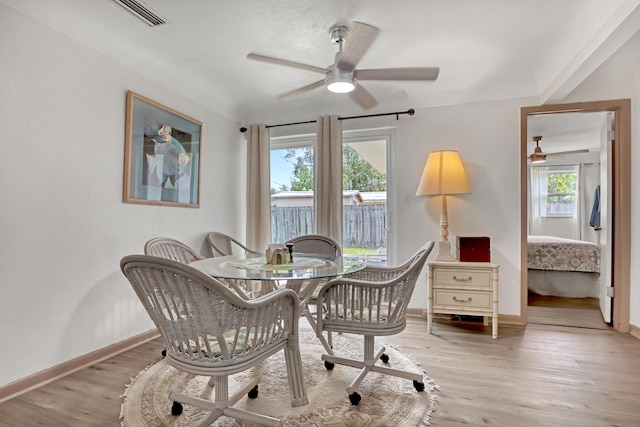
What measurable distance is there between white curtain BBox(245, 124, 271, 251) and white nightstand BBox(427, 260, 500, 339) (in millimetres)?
1933

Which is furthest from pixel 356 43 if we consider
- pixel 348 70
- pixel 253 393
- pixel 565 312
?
pixel 565 312

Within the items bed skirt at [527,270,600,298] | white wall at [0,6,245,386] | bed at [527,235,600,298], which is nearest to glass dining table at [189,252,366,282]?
white wall at [0,6,245,386]

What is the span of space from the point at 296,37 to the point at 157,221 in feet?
6.28

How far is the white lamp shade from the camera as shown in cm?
310

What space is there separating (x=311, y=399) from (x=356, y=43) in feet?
6.65

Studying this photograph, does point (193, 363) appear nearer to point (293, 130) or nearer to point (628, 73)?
point (293, 130)

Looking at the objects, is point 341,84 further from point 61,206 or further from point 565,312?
point 565,312

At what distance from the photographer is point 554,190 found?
20.9 ft

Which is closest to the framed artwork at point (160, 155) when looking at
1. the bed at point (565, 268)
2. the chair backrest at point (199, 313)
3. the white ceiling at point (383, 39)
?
the white ceiling at point (383, 39)

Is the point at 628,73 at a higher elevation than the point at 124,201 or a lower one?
higher

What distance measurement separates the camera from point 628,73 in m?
2.97

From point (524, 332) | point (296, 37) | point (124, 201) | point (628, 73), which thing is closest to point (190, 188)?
point (124, 201)

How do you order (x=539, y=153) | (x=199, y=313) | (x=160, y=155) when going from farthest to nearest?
(x=539, y=153) < (x=160, y=155) < (x=199, y=313)

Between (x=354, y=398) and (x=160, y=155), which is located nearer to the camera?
(x=354, y=398)
